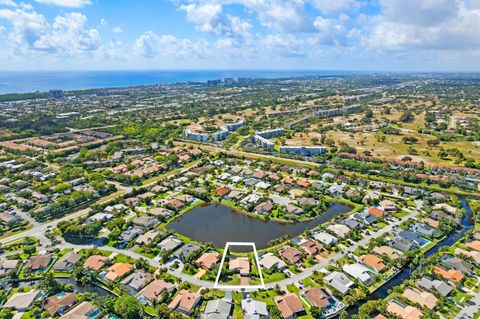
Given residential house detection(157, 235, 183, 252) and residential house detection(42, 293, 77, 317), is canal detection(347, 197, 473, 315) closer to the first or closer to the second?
residential house detection(157, 235, 183, 252)

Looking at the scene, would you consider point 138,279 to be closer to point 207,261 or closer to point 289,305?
point 207,261

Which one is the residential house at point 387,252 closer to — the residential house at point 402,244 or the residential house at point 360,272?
the residential house at point 402,244

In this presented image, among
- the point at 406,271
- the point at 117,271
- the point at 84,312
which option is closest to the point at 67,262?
the point at 117,271

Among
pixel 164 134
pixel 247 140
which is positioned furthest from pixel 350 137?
pixel 164 134

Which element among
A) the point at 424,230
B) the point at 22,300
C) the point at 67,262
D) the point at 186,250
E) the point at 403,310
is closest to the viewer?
the point at 403,310

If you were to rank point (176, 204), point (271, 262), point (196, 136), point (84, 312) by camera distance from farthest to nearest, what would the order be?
point (196, 136), point (176, 204), point (271, 262), point (84, 312)

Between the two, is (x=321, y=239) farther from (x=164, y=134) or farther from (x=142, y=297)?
(x=164, y=134)
